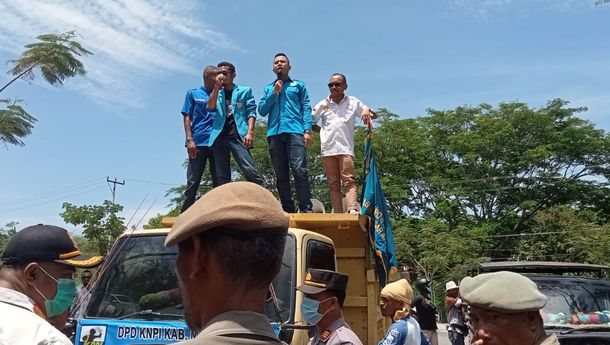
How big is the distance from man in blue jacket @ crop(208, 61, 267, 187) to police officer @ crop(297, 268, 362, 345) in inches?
92.6

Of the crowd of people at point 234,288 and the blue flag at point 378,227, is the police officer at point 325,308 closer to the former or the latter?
the crowd of people at point 234,288

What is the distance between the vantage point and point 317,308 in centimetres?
406

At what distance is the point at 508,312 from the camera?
2.51 metres

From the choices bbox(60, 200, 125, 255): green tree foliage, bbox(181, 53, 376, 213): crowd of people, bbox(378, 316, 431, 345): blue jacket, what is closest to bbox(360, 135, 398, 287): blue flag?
bbox(181, 53, 376, 213): crowd of people

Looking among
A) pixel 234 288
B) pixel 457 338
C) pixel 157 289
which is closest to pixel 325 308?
pixel 157 289

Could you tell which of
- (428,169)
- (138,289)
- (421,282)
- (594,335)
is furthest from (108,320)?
(428,169)

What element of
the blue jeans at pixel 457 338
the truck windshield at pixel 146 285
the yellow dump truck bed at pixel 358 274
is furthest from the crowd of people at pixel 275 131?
the blue jeans at pixel 457 338

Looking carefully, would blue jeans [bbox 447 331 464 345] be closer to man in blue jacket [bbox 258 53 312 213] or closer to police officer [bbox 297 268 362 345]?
man in blue jacket [bbox 258 53 312 213]

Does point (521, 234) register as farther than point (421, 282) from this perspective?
Yes

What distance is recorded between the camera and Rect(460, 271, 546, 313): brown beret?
2.51m

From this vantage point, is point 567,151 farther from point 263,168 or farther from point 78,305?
point 78,305

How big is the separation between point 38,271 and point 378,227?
353 cm

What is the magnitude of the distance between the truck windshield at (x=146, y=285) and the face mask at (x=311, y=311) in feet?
0.48

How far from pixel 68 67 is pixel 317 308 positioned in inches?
374
